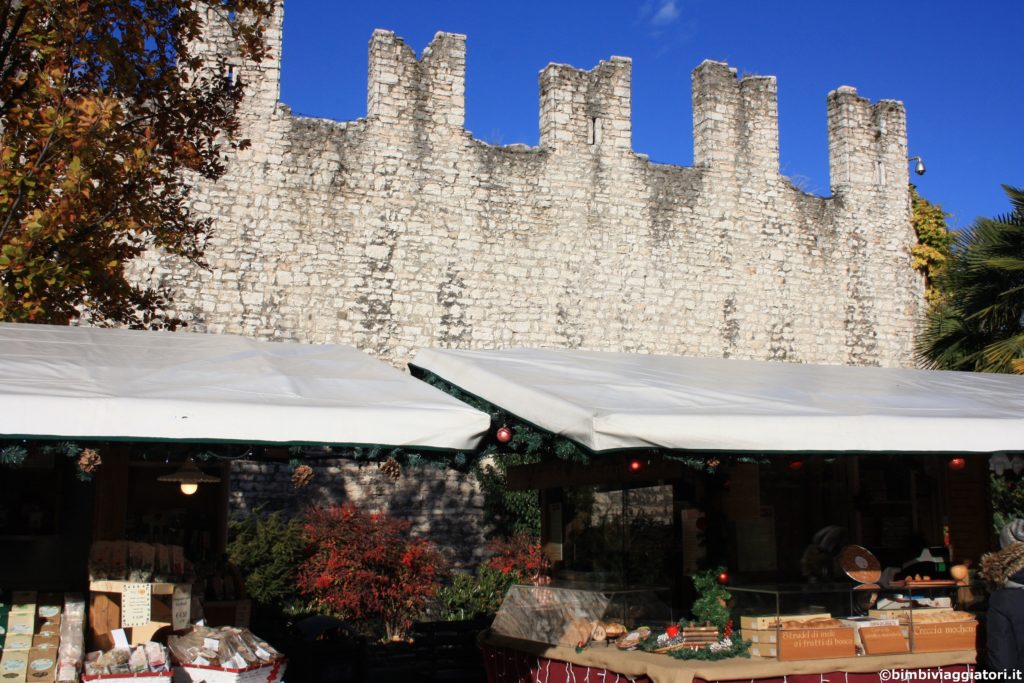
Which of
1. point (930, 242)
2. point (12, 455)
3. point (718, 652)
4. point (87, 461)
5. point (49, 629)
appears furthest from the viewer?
point (930, 242)

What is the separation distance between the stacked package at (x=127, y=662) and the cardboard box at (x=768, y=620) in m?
2.99

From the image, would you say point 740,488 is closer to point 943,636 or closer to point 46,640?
point 943,636

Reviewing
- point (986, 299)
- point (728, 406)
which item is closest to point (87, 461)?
point (728, 406)

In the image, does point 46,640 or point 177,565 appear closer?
point 46,640

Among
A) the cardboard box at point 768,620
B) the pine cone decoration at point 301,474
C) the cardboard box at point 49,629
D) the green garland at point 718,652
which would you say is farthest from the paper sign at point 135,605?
the cardboard box at point 768,620

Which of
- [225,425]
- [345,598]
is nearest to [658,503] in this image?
[225,425]

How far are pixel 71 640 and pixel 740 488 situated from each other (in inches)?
152

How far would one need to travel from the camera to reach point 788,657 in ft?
18.2

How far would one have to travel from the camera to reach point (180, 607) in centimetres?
532

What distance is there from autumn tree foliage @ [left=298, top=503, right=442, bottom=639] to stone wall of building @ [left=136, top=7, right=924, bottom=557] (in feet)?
3.45

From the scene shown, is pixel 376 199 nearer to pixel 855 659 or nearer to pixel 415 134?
pixel 415 134

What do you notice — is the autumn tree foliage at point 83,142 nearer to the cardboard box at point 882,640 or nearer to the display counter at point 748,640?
the display counter at point 748,640

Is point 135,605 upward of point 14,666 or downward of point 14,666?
upward

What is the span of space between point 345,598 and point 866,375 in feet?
19.8
